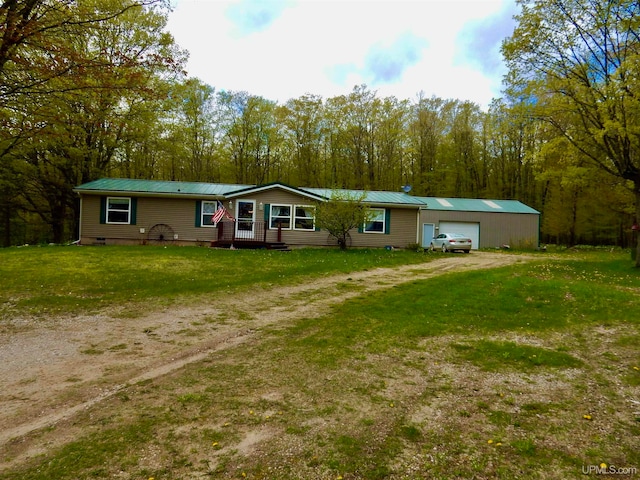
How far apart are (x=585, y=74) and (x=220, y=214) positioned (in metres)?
14.6

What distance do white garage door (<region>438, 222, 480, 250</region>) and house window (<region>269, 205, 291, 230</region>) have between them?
39.4 feet

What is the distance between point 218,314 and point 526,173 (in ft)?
116

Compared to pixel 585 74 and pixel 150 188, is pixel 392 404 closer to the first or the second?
pixel 585 74

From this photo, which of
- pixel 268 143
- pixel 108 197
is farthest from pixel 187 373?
pixel 268 143

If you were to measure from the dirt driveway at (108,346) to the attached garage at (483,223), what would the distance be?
707 inches

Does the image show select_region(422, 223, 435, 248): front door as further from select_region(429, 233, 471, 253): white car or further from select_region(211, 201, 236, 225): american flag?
select_region(211, 201, 236, 225): american flag

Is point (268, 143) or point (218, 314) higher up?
point (268, 143)

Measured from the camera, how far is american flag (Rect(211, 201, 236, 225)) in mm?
16034

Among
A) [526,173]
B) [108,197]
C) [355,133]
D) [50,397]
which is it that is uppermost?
[355,133]

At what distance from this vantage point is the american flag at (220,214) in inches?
631

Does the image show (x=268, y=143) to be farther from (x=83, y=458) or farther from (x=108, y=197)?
(x=83, y=458)

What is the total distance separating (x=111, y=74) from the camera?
7.76m

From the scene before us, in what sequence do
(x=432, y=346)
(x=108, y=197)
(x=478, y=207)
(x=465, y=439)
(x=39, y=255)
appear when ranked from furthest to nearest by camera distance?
(x=478, y=207), (x=108, y=197), (x=39, y=255), (x=432, y=346), (x=465, y=439)

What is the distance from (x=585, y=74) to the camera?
11.6 metres
